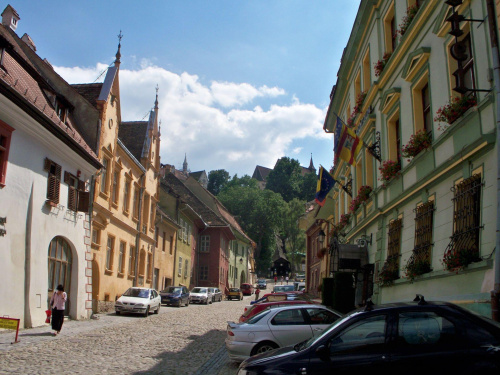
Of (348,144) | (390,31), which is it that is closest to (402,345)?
(348,144)

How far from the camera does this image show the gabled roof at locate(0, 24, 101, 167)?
1520cm

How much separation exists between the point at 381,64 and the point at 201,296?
Answer: 27796 millimetres

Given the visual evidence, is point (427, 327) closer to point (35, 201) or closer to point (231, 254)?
point (35, 201)

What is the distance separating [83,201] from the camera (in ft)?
67.4

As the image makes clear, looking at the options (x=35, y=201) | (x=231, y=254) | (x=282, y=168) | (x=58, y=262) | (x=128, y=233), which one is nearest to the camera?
(x=35, y=201)

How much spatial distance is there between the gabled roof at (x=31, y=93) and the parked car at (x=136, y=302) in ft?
22.7

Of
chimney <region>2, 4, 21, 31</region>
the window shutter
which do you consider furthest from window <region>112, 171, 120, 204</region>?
chimney <region>2, 4, 21, 31</region>

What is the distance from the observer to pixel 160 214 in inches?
1465

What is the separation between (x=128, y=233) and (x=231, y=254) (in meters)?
36.6

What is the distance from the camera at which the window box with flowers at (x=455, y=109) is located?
373 inches

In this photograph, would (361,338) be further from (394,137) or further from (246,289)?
(246,289)

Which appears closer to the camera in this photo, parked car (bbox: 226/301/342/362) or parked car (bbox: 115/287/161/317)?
parked car (bbox: 226/301/342/362)

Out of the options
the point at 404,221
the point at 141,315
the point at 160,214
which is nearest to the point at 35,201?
the point at 141,315

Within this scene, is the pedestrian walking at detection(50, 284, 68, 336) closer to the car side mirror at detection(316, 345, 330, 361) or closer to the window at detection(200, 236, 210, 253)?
the car side mirror at detection(316, 345, 330, 361)
